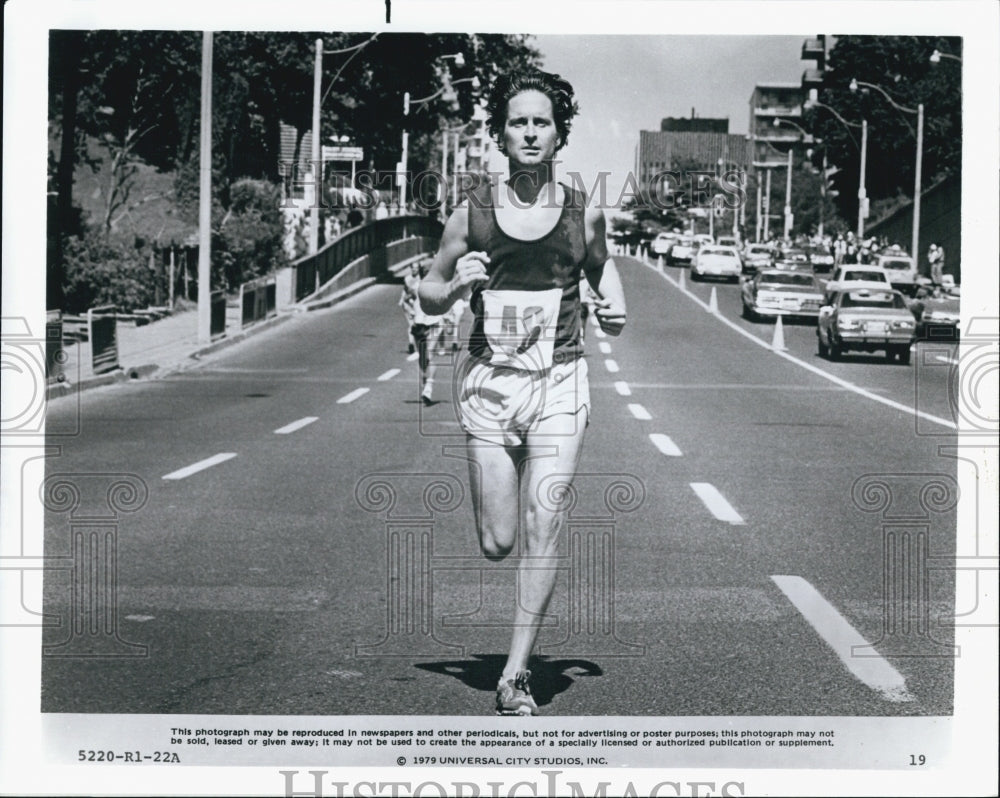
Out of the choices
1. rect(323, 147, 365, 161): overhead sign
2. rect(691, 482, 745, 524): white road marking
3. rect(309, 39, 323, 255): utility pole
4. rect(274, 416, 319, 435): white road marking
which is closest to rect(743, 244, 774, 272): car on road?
rect(323, 147, 365, 161): overhead sign

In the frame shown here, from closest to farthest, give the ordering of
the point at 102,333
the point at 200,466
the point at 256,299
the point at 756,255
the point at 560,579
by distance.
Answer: the point at 560,579 → the point at 756,255 → the point at 102,333 → the point at 200,466 → the point at 256,299

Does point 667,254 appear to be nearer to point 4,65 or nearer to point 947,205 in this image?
point 947,205

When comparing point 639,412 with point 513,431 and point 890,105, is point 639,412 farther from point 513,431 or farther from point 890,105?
point 513,431

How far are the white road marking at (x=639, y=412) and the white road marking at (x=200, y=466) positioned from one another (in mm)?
5276

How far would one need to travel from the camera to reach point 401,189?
5.88 metres

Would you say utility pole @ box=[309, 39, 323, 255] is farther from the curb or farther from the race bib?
the curb

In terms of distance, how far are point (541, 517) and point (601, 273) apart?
0.71 metres

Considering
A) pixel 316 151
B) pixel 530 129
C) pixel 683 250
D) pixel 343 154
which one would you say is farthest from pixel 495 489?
pixel 316 151

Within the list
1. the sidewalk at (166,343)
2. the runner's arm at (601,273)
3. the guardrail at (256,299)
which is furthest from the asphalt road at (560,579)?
the sidewalk at (166,343)

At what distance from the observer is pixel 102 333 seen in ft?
41.5

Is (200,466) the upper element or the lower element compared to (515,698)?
lower

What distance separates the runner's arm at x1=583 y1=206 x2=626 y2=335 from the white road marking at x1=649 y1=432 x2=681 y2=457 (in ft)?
33.8

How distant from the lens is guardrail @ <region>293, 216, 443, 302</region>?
238 inches

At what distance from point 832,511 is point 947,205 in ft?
18.7
